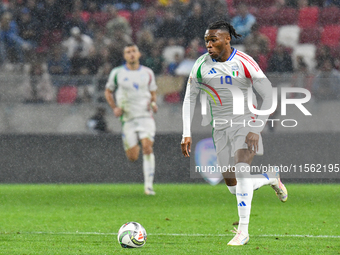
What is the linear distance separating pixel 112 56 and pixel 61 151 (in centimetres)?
214

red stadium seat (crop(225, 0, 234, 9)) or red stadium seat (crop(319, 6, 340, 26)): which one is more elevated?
red stadium seat (crop(225, 0, 234, 9))

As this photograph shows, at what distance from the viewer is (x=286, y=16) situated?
13258mm

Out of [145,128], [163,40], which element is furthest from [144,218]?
[163,40]

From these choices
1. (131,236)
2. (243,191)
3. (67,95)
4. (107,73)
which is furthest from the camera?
(107,73)

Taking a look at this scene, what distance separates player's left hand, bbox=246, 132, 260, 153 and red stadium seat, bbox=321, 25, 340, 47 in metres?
7.82

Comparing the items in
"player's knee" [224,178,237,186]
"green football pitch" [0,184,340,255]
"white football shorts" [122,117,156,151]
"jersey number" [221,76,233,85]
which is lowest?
"green football pitch" [0,184,340,255]

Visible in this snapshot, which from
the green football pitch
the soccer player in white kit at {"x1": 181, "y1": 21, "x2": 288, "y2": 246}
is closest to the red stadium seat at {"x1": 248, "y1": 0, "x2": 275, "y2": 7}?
the green football pitch

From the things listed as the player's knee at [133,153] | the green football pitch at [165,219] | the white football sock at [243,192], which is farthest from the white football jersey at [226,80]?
the player's knee at [133,153]

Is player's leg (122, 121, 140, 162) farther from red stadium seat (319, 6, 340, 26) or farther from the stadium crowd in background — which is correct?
red stadium seat (319, 6, 340, 26)

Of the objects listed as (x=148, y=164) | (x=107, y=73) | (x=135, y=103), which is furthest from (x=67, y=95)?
(x=148, y=164)

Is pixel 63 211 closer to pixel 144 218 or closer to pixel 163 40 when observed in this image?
pixel 144 218

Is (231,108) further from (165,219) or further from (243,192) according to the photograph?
(165,219)

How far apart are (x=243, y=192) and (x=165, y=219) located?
6.51ft

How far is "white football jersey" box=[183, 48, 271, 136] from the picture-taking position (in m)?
5.34
